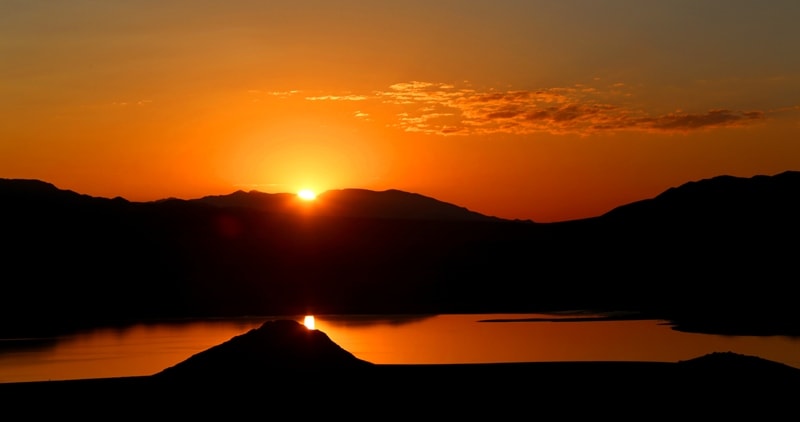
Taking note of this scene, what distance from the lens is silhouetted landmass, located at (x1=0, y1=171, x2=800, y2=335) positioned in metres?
107

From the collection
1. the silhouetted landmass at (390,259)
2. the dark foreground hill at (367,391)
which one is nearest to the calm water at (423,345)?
the dark foreground hill at (367,391)

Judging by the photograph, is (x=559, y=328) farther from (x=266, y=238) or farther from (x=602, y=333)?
(x=266, y=238)

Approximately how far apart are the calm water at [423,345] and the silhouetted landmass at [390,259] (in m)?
23.3

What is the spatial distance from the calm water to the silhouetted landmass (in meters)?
23.3

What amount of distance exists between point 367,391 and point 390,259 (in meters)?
118

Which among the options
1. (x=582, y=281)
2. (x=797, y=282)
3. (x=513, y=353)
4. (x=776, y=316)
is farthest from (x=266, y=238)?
(x=513, y=353)

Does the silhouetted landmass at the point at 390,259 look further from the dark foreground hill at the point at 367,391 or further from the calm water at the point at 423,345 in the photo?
the dark foreground hill at the point at 367,391

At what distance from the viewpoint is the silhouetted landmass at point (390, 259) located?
107 metres

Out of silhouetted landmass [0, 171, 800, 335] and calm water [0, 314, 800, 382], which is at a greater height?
silhouetted landmass [0, 171, 800, 335]

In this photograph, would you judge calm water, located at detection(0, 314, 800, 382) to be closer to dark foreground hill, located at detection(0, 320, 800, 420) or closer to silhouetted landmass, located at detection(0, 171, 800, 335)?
dark foreground hill, located at detection(0, 320, 800, 420)

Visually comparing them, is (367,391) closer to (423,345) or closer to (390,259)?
(423,345)

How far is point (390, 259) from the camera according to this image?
148 meters

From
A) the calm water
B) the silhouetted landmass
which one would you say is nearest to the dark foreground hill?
the calm water

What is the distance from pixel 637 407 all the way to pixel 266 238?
407 feet
